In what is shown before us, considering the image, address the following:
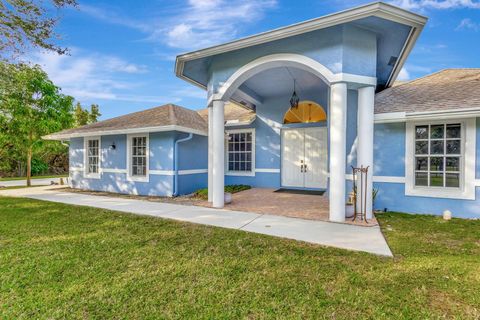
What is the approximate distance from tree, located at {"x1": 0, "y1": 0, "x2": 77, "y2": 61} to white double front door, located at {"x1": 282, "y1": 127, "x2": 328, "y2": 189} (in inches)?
343

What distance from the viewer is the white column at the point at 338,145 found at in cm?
521

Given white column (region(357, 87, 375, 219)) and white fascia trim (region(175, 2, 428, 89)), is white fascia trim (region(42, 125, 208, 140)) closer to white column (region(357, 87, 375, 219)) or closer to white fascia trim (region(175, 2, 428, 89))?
white fascia trim (region(175, 2, 428, 89))

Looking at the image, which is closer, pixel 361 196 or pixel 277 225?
pixel 277 225

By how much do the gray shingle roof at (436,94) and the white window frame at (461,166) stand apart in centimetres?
44

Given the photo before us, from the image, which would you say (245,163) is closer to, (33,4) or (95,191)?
(95,191)

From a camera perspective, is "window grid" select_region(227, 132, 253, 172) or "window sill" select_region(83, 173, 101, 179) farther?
"window grid" select_region(227, 132, 253, 172)

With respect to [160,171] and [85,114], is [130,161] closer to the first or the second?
[160,171]

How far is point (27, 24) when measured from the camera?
21.0 ft

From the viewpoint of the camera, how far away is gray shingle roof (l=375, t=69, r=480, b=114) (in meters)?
5.55

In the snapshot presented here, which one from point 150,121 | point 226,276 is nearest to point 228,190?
point 150,121

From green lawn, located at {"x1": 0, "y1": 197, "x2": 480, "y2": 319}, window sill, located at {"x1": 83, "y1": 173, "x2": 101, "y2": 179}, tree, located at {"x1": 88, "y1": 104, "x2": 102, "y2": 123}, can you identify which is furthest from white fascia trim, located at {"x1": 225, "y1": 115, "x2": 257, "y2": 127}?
tree, located at {"x1": 88, "y1": 104, "x2": 102, "y2": 123}

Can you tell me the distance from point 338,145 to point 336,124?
0.48 metres

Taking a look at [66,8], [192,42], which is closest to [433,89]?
[192,42]

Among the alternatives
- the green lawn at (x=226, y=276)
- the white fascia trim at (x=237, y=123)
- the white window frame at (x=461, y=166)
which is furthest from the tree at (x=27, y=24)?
the white window frame at (x=461, y=166)
